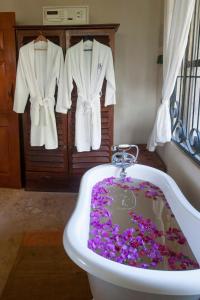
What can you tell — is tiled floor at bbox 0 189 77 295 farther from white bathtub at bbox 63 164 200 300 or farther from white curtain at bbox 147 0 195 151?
white curtain at bbox 147 0 195 151

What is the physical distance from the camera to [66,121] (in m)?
3.07

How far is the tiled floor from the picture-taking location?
7.18ft

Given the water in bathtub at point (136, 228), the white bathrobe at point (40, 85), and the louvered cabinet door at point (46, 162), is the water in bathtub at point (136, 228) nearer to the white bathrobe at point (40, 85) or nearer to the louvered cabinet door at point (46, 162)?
the louvered cabinet door at point (46, 162)

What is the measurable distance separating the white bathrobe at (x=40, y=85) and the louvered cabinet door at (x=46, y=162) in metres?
0.10

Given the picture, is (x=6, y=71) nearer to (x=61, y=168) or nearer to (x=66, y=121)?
(x=66, y=121)

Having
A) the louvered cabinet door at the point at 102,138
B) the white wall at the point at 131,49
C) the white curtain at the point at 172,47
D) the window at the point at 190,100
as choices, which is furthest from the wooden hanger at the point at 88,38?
the window at the point at 190,100

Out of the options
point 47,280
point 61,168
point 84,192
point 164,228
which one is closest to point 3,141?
point 61,168

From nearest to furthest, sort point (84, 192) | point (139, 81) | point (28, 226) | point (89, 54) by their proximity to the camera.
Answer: point (84, 192)
point (28, 226)
point (89, 54)
point (139, 81)

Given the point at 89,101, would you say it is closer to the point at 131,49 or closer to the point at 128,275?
the point at 131,49

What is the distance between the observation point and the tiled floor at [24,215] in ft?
7.18

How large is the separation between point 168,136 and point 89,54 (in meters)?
1.28

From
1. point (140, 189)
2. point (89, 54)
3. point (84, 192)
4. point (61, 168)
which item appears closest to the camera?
point (84, 192)

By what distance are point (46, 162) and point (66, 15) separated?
1.69 metres

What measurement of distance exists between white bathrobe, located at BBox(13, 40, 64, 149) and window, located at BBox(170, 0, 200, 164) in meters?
1.25
